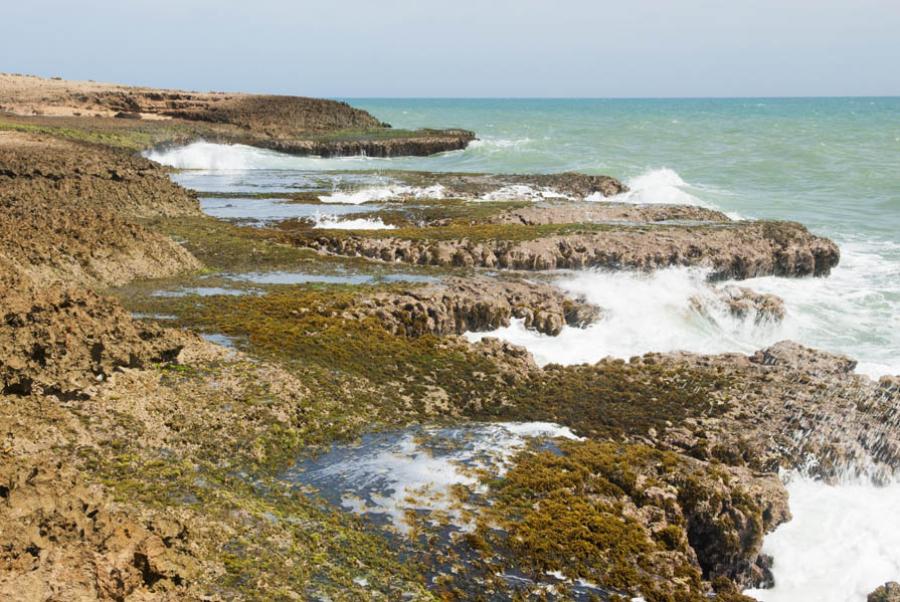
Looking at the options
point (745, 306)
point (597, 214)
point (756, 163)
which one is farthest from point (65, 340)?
point (756, 163)

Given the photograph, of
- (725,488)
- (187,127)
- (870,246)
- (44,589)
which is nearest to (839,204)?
(870,246)

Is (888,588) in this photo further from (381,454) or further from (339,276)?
(339,276)

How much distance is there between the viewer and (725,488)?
1111 centimetres

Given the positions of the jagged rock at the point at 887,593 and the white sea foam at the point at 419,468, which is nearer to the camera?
the white sea foam at the point at 419,468

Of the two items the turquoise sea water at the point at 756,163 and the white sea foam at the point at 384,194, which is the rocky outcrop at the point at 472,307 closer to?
the white sea foam at the point at 384,194

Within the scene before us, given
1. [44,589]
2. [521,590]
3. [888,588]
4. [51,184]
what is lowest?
[888,588]

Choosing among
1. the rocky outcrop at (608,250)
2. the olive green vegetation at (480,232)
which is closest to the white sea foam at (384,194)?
the olive green vegetation at (480,232)

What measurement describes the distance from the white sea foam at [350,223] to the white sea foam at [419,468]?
20.5 metres

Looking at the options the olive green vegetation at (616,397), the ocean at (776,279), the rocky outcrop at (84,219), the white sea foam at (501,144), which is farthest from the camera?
the white sea foam at (501,144)

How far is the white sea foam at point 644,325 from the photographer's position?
19172mm

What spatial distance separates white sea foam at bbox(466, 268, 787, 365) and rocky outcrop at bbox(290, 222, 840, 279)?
142 cm

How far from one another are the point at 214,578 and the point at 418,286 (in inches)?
497

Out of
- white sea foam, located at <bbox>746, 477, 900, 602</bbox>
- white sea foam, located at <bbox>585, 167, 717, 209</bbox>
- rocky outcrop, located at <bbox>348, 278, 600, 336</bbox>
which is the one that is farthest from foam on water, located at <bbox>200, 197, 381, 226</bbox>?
white sea foam, located at <bbox>746, 477, 900, 602</bbox>

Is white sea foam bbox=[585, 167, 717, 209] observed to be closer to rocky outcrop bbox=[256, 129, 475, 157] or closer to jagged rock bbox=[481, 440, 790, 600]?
rocky outcrop bbox=[256, 129, 475, 157]
